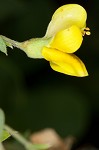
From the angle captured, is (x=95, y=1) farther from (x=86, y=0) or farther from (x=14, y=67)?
(x=14, y=67)

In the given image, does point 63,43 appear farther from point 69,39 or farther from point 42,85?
point 42,85

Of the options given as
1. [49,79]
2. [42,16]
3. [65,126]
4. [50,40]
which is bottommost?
[65,126]

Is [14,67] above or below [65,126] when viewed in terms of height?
above

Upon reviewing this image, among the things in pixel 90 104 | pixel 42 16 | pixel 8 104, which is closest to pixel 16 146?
pixel 8 104

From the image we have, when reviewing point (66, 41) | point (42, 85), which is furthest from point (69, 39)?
point (42, 85)

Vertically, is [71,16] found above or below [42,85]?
above

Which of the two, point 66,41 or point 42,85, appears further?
point 42,85
